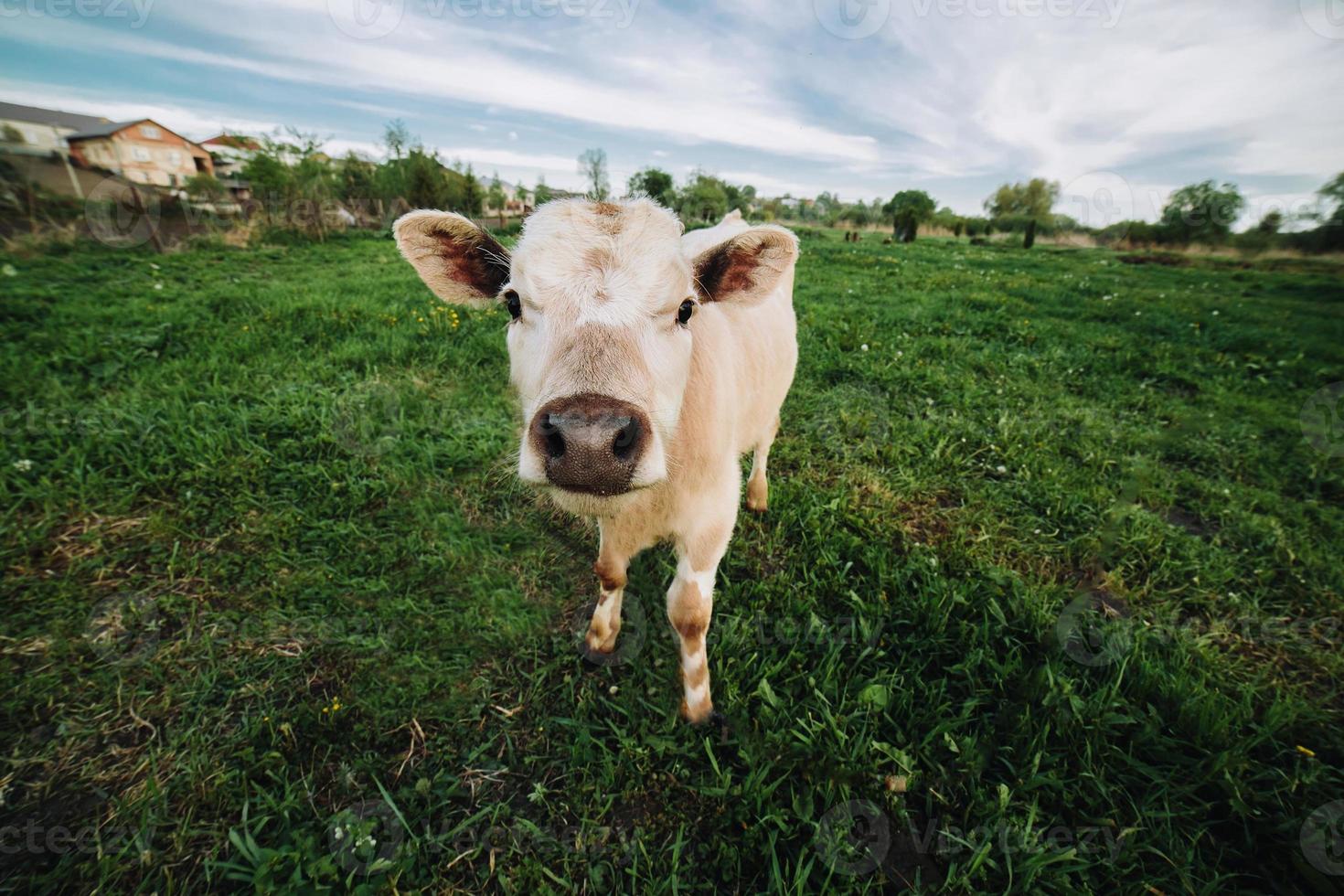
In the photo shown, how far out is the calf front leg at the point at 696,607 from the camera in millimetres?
2461

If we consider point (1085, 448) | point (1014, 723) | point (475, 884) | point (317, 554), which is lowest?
point (475, 884)

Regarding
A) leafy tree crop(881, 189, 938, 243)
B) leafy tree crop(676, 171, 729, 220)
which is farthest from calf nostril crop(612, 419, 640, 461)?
leafy tree crop(881, 189, 938, 243)

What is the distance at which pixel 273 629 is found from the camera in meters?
2.71

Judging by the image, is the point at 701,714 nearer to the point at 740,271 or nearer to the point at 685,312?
the point at 685,312

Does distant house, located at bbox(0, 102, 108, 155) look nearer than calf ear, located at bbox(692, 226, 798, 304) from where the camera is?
No

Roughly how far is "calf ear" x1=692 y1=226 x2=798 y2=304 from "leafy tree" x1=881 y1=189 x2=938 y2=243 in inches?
1099

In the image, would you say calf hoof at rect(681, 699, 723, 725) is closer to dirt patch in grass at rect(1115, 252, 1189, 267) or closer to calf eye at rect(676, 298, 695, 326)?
calf eye at rect(676, 298, 695, 326)

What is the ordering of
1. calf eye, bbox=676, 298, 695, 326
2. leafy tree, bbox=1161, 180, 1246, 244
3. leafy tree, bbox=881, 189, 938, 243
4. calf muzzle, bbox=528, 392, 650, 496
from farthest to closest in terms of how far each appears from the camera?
1. leafy tree, bbox=881, 189, 938, 243
2. leafy tree, bbox=1161, 180, 1246, 244
3. calf eye, bbox=676, 298, 695, 326
4. calf muzzle, bbox=528, 392, 650, 496

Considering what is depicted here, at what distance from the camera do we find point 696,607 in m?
2.49

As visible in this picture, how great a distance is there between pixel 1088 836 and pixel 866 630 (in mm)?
1067

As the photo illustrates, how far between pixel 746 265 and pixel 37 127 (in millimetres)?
34598

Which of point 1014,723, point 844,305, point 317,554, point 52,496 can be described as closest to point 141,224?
point 52,496

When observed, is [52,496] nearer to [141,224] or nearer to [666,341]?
[666,341]

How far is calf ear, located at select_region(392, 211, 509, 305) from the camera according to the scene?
89.2 inches
